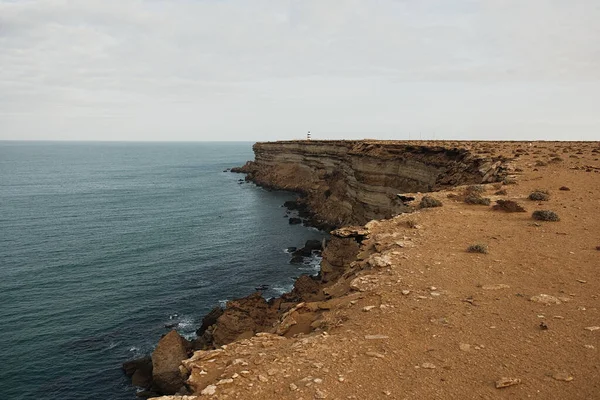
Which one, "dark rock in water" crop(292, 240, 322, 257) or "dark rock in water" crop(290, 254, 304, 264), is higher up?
"dark rock in water" crop(292, 240, 322, 257)

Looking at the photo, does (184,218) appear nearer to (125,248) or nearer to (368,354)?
(125,248)

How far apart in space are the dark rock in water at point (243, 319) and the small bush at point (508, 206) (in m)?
17.4

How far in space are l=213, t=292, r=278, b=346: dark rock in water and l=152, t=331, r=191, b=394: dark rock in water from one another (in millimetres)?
3113

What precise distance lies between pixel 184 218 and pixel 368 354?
209ft

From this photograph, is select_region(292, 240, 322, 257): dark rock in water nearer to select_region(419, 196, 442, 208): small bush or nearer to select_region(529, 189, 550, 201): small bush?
select_region(419, 196, 442, 208): small bush

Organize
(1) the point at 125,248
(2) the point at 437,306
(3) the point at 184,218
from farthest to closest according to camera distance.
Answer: (3) the point at 184,218 → (1) the point at 125,248 → (2) the point at 437,306

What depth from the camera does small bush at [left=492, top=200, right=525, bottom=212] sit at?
21.8 meters

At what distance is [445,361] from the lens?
31.4 feet

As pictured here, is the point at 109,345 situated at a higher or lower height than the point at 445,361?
lower

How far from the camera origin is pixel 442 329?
10.9m

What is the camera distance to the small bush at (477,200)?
2352cm

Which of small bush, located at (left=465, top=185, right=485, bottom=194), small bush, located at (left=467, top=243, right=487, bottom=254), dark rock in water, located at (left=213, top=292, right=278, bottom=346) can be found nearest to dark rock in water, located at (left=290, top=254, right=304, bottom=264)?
dark rock in water, located at (left=213, top=292, right=278, bottom=346)

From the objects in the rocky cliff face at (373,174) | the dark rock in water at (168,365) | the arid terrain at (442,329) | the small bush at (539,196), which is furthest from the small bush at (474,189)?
the dark rock in water at (168,365)

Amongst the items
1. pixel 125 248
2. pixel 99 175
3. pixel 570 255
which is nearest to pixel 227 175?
pixel 99 175
